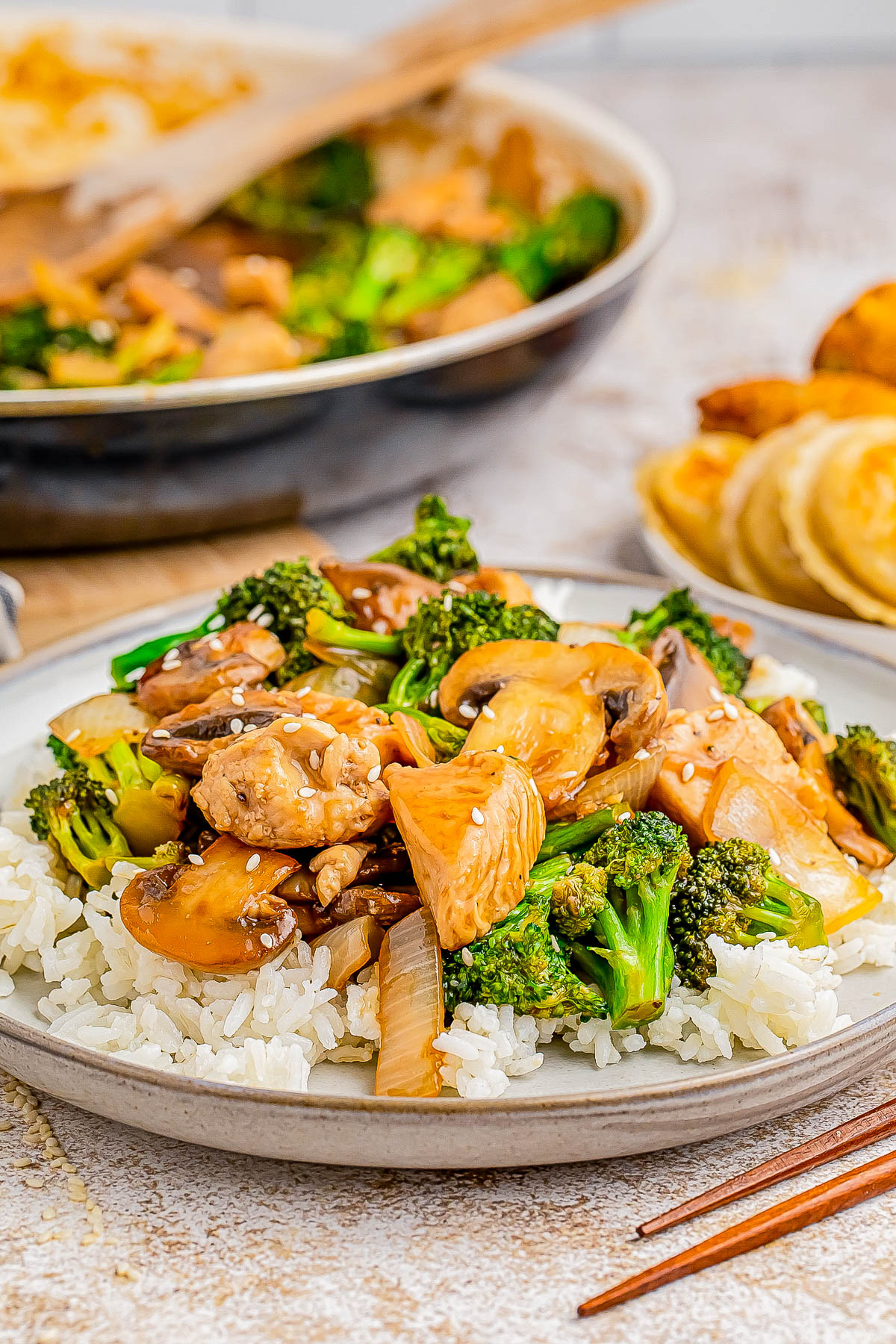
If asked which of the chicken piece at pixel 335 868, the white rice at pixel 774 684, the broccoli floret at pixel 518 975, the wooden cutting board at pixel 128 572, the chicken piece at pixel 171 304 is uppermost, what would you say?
the chicken piece at pixel 171 304

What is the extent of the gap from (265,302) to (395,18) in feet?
17.0

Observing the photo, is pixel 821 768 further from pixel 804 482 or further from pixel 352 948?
pixel 804 482

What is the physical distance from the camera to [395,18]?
8.84m

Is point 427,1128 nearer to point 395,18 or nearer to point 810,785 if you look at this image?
point 810,785

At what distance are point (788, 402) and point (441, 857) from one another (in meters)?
2.50

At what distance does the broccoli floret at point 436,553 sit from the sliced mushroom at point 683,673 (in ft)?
1.38

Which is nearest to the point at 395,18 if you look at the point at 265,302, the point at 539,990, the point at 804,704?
the point at 265,302

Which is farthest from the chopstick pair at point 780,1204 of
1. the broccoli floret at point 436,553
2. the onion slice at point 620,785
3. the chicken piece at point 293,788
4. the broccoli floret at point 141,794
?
the broccoli floret at point 436,553

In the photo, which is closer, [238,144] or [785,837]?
[785,837]

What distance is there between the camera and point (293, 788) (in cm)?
199

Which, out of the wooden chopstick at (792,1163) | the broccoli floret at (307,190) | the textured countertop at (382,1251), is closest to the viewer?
the textured countertop at (382,1251)

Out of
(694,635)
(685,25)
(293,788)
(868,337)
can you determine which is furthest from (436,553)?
(685,25)

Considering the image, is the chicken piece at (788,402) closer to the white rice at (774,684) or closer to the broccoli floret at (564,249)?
the broccoli floret at (564,249)

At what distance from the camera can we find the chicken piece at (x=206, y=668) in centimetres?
230
